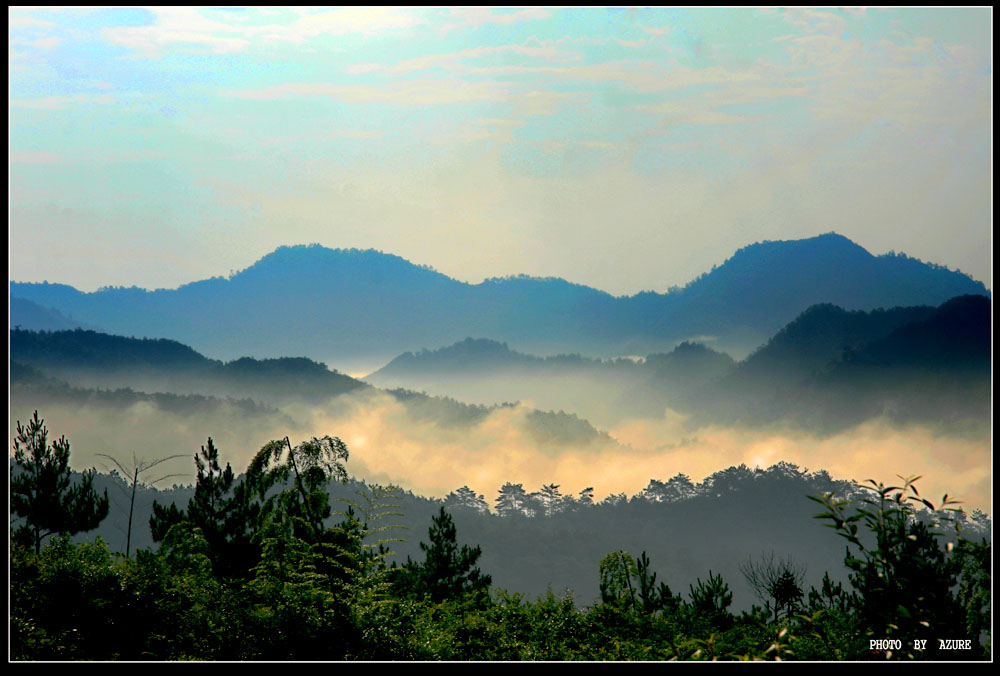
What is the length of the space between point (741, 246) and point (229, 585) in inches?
151

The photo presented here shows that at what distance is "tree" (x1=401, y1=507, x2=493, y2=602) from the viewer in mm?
4875

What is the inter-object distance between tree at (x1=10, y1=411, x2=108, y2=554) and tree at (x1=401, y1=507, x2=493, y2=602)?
221 cm

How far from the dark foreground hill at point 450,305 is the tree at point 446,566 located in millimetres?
1347

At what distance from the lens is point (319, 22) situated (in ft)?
15.8

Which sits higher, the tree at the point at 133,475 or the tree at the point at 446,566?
the tree at the point at 133,475

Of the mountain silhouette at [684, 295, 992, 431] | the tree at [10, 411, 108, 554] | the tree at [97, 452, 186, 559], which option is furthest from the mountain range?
the tree at [10, 411, 108, 554]

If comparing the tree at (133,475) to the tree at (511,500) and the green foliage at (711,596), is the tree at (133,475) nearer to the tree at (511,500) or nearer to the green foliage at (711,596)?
the tree at (511,500)

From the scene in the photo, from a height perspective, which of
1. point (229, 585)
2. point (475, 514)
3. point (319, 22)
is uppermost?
point (319, 22)

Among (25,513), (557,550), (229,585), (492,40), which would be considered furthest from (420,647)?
(492,40)

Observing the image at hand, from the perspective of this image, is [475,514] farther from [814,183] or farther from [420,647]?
[814,183]

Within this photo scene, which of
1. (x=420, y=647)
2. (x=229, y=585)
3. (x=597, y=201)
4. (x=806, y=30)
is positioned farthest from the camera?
(x=597, y=201)

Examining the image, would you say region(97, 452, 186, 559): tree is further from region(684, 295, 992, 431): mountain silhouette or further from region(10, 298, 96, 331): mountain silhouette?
region(684, 295, 992, 431): mountain silhouette

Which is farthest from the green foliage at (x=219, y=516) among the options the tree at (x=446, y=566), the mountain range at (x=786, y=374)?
the mountain range at (x=786, y=374)

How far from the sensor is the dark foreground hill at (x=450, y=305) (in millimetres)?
5109
